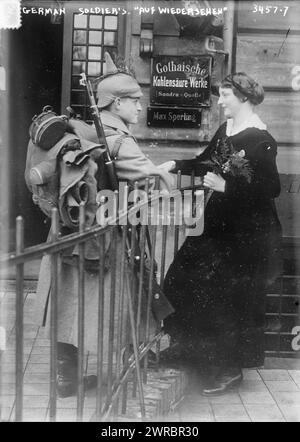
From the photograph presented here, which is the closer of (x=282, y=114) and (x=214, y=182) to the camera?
(x=214, y=182)

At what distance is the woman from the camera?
14.5ft

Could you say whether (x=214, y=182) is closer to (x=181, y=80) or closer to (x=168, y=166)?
(x=168, y=166)

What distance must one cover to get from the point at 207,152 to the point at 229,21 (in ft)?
4.20

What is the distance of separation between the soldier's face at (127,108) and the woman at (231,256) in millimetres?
547

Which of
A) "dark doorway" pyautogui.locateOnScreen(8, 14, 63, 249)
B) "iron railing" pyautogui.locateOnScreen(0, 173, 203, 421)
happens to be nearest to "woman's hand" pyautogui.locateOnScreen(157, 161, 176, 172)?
"iron railing" pyautogui.locateOnScreen(0, 173, 203, 421)

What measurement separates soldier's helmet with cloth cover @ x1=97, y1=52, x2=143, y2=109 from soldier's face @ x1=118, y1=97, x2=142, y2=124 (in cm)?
3

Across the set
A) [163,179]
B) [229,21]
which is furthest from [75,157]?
[229,21]

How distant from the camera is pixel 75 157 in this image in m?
3.84

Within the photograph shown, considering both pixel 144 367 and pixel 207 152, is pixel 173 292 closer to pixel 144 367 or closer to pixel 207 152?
pixel 144 367

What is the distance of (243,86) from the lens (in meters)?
4.43

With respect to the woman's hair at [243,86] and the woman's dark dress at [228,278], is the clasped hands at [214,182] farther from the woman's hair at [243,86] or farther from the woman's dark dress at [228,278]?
the woman's hair at [243,86]

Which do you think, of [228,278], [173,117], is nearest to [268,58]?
[173,117]

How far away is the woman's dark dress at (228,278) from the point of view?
4480mm

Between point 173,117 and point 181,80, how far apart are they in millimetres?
267
